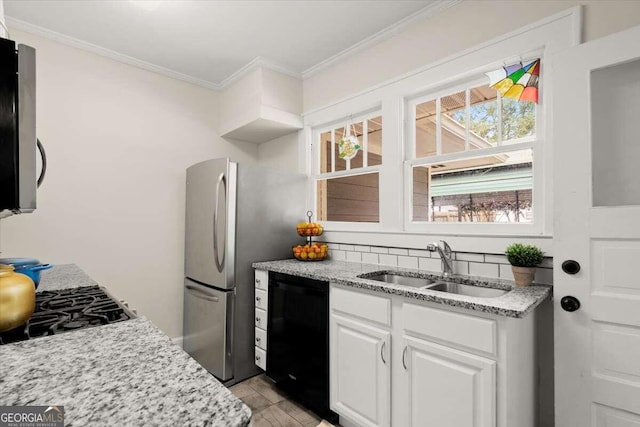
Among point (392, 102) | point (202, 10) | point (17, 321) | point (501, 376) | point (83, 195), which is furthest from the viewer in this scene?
point (83, 195)

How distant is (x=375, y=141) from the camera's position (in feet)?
8.99

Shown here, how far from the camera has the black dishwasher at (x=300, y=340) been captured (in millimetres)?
2025

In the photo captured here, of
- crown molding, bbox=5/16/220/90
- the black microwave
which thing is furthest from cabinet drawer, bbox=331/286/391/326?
crown molding, bbox=5/16/220/90

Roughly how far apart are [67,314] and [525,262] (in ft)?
6.33

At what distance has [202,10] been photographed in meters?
2.21

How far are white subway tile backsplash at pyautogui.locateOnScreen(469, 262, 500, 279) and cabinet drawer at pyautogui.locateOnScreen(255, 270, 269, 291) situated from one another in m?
1.44

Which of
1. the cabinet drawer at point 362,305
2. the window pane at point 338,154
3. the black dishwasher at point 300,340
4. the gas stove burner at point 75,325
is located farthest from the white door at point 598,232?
the gas stove burner at point 75,325

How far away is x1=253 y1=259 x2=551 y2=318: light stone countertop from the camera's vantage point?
4.30 feet

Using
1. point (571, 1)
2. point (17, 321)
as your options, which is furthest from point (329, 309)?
point (571, 1)

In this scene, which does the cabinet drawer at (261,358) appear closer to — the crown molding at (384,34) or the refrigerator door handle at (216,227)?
the refrigerator door handle at (216,227)

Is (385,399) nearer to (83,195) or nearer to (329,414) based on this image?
(329,414)

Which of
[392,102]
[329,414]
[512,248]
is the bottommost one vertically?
[329,414]

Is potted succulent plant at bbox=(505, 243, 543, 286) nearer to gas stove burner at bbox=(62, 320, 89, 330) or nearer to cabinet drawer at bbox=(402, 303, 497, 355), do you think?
cabinet drawer at bbox=(402, 303, 497, 355)

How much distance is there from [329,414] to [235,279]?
1153 millimetres
